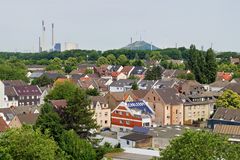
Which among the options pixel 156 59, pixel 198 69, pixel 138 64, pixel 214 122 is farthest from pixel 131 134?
pixel 156 59

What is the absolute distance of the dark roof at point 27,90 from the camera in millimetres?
60969

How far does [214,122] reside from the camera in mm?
42188

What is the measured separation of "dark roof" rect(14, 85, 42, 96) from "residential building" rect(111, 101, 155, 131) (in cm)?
1787

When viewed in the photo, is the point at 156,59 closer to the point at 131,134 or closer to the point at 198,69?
the point at 198,69

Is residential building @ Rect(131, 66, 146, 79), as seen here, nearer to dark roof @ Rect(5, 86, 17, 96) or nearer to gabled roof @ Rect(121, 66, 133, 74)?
gabled roof @ Rect(121, 66, 133, 74)

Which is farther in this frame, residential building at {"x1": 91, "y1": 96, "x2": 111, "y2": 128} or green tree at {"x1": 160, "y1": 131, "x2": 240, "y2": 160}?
residential building at {"x1": 91, "y1": 96, "x2": 111, "y2": 128}

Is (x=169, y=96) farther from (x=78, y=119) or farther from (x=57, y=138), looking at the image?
(x=57, y=138)

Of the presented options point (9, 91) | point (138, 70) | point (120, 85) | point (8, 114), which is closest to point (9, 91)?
point (9, 91)

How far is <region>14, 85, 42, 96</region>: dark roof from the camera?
200 ft

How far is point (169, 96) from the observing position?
161 ft

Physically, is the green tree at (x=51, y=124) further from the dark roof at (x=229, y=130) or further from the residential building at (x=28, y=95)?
the residential building at (x=28, y=95)

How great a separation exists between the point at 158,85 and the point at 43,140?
135 feet

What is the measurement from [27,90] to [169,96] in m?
20.6

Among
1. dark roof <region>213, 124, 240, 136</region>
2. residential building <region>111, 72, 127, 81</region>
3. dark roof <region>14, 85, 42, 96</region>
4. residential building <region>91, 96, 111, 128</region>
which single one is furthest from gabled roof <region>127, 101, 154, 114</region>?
residential building <region>111, 72, 127, 81</region>
